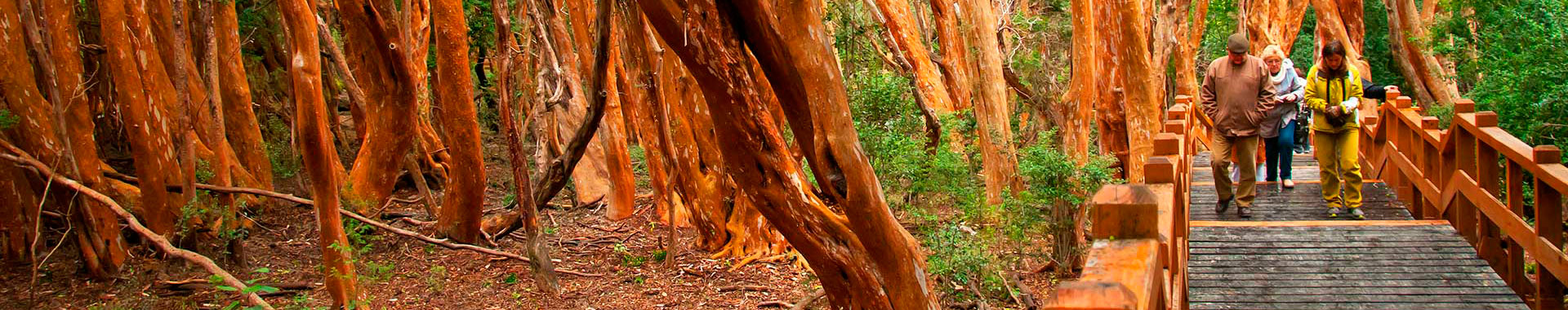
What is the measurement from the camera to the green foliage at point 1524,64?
14164mm

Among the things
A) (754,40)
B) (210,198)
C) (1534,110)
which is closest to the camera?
(754,40)

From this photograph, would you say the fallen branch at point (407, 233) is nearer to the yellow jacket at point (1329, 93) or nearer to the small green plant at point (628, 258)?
the small green plant at point (628, 258)

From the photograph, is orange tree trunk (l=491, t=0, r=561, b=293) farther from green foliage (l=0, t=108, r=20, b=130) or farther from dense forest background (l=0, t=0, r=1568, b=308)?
green foliage (l=0, t=108, r=20, b=130)

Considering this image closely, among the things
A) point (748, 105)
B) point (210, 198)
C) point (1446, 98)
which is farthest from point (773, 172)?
point (1446, 98)

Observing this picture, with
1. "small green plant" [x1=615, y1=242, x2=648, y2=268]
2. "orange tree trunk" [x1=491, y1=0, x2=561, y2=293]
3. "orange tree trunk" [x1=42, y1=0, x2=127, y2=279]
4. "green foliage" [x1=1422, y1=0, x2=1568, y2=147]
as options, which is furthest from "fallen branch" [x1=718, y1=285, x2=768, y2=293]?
"green foliage" [x1=1422, y1=0, x2=1568, y2=147]

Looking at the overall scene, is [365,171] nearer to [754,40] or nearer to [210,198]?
[210,198]

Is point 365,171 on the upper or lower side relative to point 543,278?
upper

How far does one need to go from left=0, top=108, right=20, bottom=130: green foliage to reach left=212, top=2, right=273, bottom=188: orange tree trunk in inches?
A: 110

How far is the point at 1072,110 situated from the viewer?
14.6 metres

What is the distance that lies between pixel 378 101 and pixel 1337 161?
8.68 meters

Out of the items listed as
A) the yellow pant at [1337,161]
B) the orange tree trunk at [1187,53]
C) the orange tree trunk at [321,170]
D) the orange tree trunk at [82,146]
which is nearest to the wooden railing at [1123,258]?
the yellow pant at [1337,161]

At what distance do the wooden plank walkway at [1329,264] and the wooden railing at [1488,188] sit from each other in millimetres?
156

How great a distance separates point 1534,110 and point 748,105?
12.4 metres

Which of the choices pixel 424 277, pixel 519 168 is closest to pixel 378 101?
pixel 424 277
